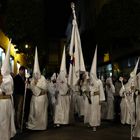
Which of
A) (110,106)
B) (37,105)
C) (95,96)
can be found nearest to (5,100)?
(37,105)

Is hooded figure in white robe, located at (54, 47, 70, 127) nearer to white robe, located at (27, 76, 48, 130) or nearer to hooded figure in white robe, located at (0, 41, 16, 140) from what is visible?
white robe, located at (27, 76, 48, 130)

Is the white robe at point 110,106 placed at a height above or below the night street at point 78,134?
above

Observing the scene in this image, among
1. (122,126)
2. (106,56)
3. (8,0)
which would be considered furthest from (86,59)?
(122,126)

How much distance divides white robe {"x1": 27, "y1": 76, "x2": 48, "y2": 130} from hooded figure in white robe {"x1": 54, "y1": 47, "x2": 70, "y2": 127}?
1316mm

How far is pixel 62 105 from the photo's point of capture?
1684cm

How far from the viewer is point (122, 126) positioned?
16672mm

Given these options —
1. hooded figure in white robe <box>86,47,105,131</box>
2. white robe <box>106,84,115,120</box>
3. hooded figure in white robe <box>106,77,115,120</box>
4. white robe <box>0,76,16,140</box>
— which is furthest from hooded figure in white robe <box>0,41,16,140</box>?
white robe <box>106,84,115,120</box>

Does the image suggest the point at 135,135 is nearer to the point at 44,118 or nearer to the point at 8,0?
the point at 44,118

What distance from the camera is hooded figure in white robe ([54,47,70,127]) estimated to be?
16609mm

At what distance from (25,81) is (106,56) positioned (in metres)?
25.7

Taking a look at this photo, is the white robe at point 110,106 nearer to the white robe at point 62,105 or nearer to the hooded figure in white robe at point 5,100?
the white robe at point 62,105

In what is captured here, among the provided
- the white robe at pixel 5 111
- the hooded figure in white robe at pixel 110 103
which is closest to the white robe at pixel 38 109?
the white robe at pixel 5 111

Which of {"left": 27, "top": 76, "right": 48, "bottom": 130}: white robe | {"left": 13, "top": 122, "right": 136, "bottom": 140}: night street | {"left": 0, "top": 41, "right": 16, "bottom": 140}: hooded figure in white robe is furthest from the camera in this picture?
{"left": 27, "top": 76, "right": 48, "bottom": 130}: white robe

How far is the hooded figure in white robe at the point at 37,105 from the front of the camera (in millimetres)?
15180
